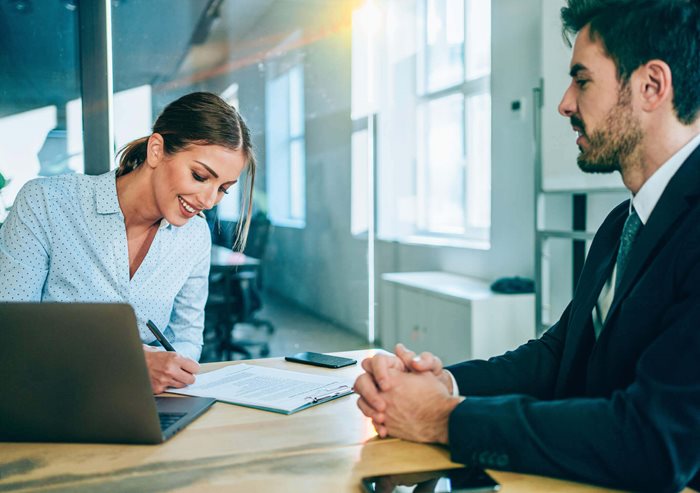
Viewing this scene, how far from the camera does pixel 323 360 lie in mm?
1526

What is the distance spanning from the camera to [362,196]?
186 inches

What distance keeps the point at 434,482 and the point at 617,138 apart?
705mm

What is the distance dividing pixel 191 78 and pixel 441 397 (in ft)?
10.5

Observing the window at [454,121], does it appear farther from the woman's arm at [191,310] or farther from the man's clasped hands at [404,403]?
the man's clasped hands at [404,403]

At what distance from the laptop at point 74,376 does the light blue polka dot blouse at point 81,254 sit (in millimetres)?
699

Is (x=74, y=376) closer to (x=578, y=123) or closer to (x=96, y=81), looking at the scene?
(x=578, y=123)

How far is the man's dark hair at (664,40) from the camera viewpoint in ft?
3.57

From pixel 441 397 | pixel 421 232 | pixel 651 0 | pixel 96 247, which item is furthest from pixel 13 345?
pixel 421 232

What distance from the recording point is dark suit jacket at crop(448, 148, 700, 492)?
0.84m

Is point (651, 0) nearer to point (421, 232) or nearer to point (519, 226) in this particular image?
point (519, 226)

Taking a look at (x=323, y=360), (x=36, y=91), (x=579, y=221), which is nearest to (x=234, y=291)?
(x=36, y=91)

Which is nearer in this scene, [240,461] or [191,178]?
[240,461]

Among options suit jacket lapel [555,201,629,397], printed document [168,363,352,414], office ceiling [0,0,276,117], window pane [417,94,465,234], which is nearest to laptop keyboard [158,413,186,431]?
printed document [168,363,352,414]

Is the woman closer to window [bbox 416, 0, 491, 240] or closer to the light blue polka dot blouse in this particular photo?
the light blue polka dot blouse
